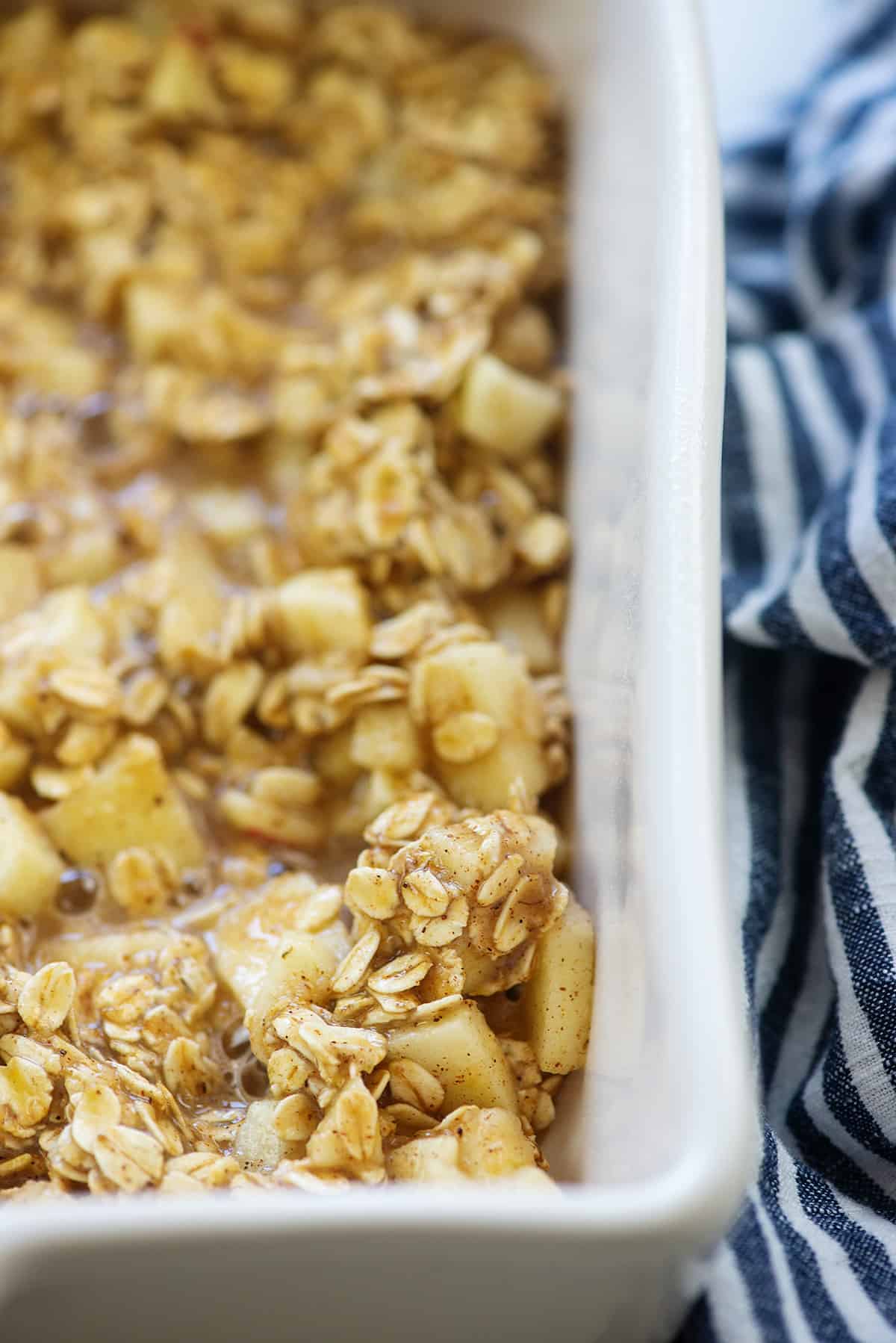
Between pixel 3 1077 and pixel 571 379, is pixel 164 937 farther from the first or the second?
pixel 571 379

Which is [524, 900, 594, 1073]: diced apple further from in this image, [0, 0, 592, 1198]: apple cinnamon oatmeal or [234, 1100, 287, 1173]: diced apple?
[234, 1100, 287, 1173]: diced apple

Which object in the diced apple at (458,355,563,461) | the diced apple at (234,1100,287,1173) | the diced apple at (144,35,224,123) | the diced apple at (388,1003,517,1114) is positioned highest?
the diced apple at (144,35,224,123)

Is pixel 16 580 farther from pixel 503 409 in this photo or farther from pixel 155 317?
pixel 503 409

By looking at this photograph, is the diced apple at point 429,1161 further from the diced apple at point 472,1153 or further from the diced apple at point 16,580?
the diced apple at point 16,580

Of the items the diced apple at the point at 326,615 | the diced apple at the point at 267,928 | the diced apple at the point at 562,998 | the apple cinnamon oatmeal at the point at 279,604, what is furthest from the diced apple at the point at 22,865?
the diced apple at the point at 562,998

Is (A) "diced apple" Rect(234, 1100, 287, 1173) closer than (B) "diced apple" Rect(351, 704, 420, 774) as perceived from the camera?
Yes

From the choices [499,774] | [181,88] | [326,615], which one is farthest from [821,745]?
[181,88]

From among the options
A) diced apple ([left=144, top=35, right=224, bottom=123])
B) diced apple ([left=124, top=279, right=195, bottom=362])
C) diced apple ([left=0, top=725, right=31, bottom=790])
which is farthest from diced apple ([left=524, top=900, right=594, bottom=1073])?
diced apple ([left=144, top=35, right=224, bottom=123])
